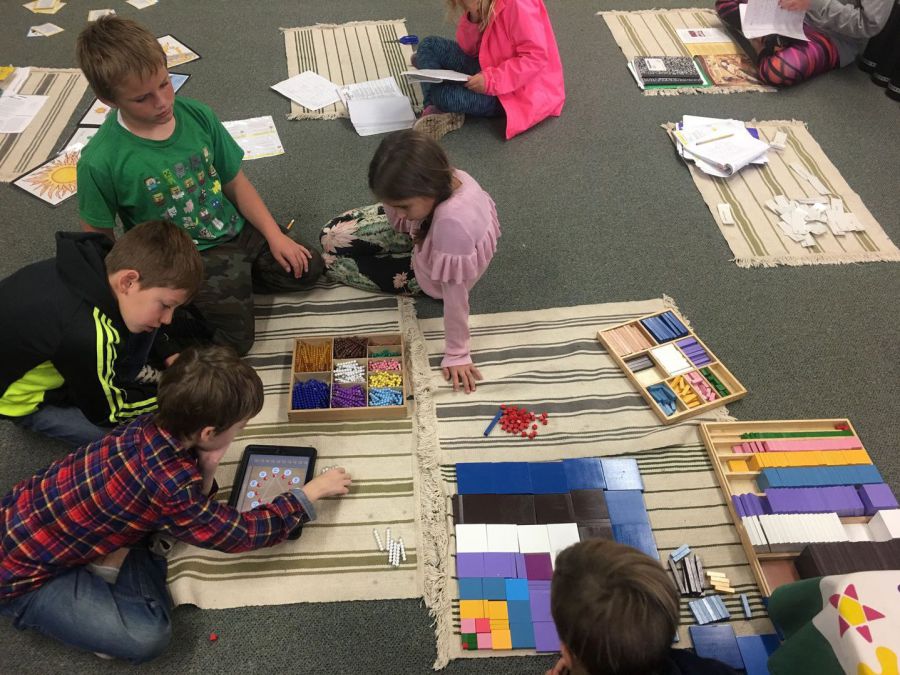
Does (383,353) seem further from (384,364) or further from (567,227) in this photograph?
(567,227)

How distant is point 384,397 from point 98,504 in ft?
2.44

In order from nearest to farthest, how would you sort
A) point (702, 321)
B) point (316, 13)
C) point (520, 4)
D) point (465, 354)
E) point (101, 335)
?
point (101, 335) < point (465, 354) < point (702, 321) < point (520, 4) < point (316, 13)

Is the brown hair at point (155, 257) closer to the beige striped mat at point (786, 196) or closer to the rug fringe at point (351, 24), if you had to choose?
the beige striped mat at point (786, 196)

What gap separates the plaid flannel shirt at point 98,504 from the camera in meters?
1.23

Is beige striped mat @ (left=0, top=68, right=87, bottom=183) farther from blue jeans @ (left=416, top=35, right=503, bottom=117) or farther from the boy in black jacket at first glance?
Result: blue jeans @ (left=416, top=35, right=503, bottom=117)

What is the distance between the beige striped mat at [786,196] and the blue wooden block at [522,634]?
1.46 metres

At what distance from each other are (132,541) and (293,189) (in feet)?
4.72

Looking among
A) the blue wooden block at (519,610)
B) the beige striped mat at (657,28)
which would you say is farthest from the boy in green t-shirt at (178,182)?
the beige striped mat at (657,28)

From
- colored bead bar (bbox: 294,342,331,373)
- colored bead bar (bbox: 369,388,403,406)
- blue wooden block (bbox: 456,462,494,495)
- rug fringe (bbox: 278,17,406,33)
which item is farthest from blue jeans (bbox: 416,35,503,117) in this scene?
blue wooden block (bbox: 456,462,494,495)

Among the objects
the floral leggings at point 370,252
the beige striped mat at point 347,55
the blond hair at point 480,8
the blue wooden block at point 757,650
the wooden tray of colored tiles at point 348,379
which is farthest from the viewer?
the beige striped mat at point 347,55

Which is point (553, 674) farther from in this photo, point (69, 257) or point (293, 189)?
point (293, 189)

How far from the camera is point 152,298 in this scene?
1396mm

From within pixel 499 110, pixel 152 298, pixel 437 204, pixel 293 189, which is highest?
pixel 437 204

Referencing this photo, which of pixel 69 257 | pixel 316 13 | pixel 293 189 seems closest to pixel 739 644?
pixel 69 257
